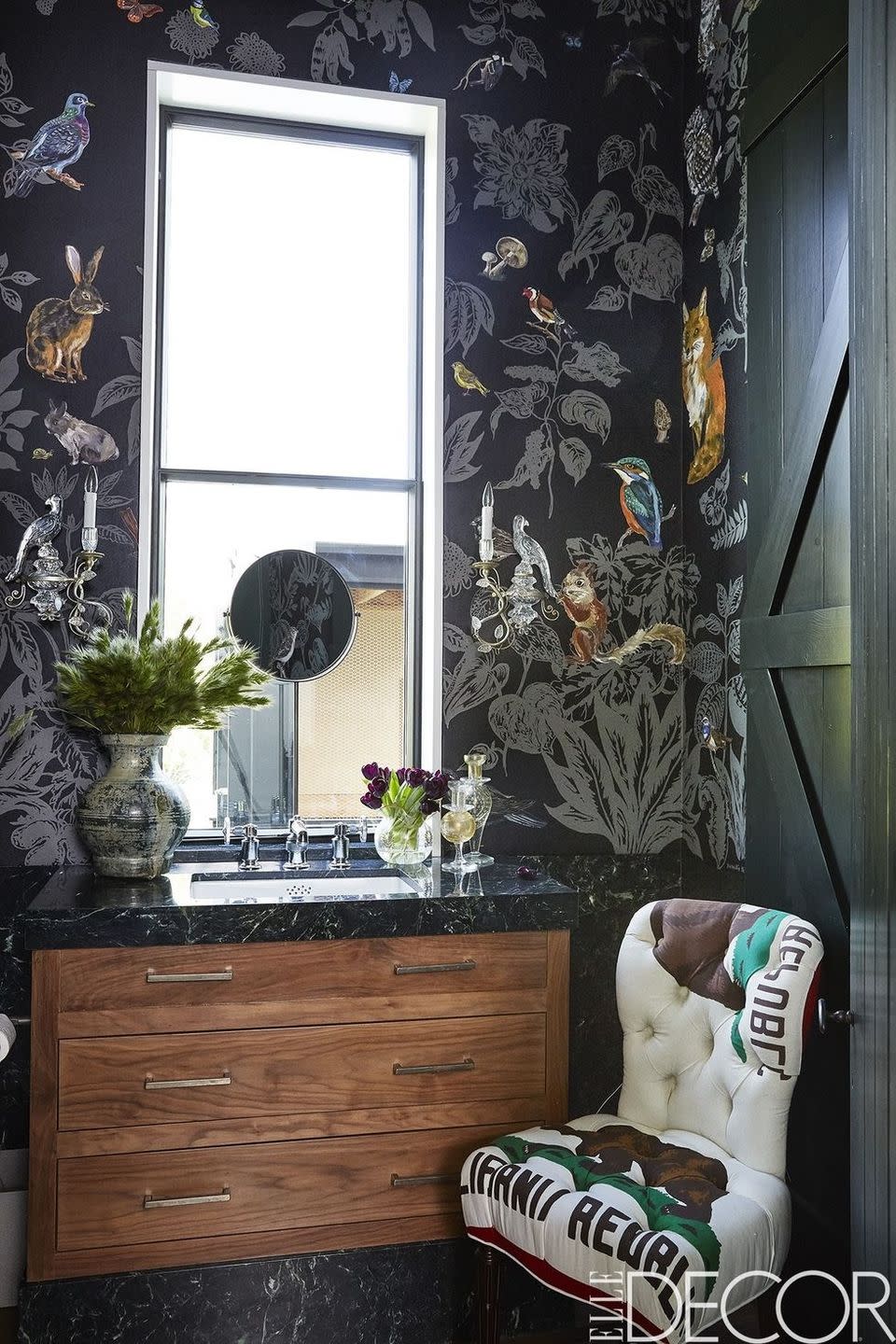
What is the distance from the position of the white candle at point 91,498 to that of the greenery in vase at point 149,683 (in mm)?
265

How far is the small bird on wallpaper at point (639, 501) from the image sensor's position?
3021mm

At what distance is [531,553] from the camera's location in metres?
2.96

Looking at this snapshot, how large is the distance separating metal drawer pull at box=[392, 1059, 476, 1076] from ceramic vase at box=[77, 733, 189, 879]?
74cm

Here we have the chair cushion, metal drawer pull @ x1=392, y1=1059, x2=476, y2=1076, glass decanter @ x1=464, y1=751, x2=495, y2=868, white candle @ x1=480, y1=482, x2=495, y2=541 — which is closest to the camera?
the chair cushion

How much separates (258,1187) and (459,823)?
3.06ft

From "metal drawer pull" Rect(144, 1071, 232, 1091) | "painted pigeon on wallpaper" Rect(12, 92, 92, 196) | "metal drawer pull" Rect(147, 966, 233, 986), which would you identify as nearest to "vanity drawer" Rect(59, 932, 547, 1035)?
"metal drawer pull" Rect(147, 966, 233, 986)

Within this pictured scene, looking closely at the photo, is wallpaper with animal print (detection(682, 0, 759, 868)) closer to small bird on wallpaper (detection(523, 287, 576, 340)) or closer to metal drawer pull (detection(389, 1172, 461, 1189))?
small bird on wallpaper (detection(523, 287, 576, 340))

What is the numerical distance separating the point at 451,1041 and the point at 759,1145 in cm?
69

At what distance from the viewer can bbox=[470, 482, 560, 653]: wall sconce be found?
2.93m

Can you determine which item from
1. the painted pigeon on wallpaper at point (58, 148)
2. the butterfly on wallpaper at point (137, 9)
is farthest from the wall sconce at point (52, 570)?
the butterfly on wallpaper at point (137, 9)

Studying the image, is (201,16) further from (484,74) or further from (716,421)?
(716,421)

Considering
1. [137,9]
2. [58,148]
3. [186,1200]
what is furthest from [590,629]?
[137,9]

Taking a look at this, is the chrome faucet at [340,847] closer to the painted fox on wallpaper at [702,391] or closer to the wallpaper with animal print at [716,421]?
the wallpaper with animal print at [716,421]

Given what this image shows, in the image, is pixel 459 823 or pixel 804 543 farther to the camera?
pixel 459 823
